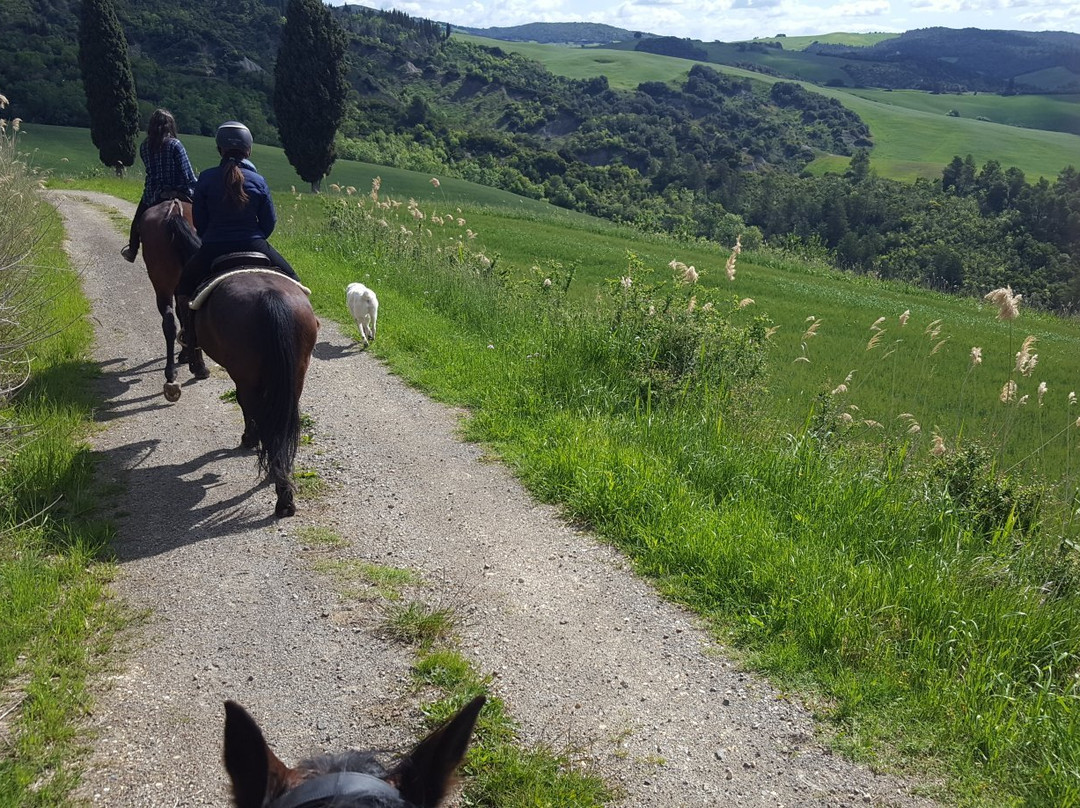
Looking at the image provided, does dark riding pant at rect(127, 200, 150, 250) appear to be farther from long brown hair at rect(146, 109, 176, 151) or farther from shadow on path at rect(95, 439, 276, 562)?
shadow on path at rect(95, 439, 276, 562)

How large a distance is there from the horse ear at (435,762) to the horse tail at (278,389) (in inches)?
169

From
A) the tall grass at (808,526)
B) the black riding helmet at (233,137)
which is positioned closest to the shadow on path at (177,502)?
the tall grass at (808,526)

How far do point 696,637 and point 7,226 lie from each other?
282 inches

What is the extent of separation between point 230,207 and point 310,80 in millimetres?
38828

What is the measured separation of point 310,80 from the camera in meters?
40.4

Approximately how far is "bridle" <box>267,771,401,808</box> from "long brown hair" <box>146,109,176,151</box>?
28.2ft

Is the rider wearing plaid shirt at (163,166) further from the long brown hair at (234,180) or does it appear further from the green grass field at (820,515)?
the green grass field at (820,515)

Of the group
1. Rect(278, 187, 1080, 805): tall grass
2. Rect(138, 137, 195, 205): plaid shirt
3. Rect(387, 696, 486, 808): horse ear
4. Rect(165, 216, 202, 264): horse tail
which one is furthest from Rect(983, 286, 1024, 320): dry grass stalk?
Rect(138, 137, 195, 205): plaid shirt

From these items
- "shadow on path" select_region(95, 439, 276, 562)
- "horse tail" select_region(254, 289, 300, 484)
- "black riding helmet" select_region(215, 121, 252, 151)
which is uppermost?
"black riding helmet" select_region(215, 121, 252, 151)

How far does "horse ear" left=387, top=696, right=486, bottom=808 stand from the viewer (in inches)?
56.1

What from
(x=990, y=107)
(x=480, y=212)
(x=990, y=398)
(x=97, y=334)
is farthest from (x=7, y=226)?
(x=990, y=107)

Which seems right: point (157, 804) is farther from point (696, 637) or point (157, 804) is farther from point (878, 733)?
point (878, 733)

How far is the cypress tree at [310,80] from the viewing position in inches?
1594

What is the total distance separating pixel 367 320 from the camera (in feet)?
34.3
